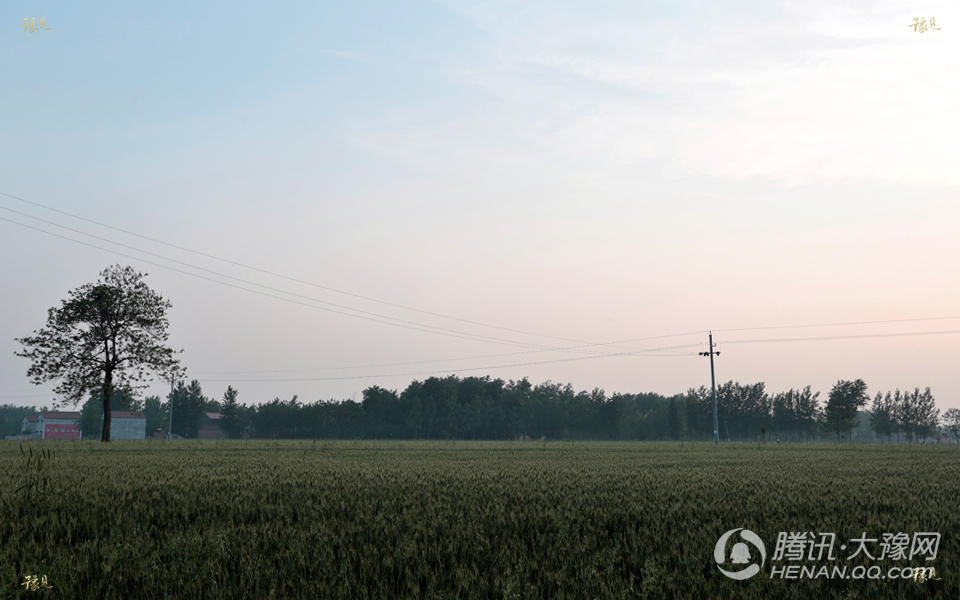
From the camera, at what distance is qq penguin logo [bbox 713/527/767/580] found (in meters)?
8.24

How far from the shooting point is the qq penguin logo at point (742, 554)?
824 cm

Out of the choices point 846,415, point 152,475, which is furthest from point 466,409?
point 152,475

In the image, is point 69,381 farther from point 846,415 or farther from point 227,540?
point 846,415

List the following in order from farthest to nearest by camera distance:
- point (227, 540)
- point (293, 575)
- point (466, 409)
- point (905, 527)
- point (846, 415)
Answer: point (466, 409), point (846, 415), point (905, 527), point (227, 540), point (293, 575)

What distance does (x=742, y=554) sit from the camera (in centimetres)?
916

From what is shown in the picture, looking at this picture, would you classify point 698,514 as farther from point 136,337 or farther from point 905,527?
point 136,337

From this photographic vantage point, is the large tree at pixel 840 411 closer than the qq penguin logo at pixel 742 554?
No

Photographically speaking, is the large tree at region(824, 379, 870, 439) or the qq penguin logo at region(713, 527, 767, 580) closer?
the qq penguin logo at region(713, 527, 767, 580)

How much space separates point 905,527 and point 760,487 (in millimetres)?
8004

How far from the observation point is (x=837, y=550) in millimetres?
9547

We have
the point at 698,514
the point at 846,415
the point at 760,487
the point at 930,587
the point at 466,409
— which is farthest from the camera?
the point at 466,409

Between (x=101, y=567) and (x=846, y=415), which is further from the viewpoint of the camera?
(x=846, y=415)

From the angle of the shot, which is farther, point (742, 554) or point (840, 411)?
point (840, 411)

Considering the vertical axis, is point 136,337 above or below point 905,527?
above
